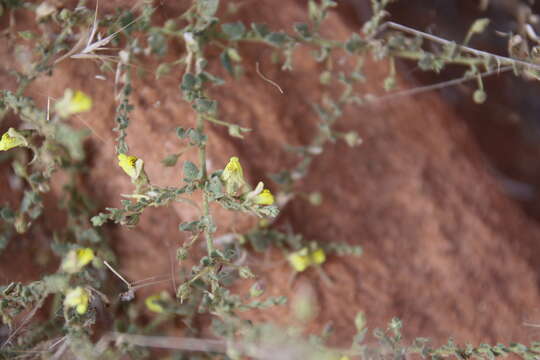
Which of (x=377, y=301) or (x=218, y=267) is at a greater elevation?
(x=218, y=267)

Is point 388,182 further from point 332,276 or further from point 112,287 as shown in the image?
point 112,287

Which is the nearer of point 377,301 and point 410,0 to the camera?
point 377,301

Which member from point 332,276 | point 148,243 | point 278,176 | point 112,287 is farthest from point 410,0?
point 112,287

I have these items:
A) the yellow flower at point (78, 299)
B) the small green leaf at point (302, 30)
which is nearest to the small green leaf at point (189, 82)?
the small green leaf at point (302, 30)

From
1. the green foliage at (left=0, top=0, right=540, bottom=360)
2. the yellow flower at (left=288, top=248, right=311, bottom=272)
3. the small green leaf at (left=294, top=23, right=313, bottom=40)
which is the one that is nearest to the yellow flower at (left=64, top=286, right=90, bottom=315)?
the green foliage at (left=0, top=0, right=540, bottom=360)

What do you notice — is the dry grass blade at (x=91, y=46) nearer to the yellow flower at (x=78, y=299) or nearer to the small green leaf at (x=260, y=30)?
the small green leaf at (x=260, y=30)

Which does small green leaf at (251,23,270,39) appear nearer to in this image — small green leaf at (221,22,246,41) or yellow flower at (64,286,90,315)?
small green leaf at (221,22,246,41)
